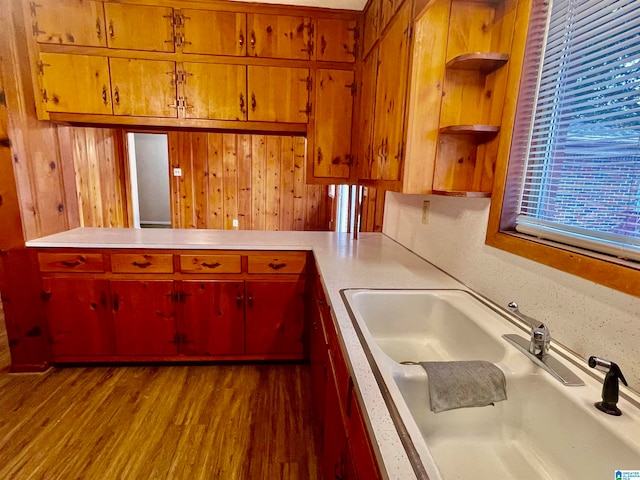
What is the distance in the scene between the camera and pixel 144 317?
2328 millimetres

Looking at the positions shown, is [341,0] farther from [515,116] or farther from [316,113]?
[515,116]

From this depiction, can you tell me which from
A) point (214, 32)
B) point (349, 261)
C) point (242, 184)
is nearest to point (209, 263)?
→ point (349, 261)

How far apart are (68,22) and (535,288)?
2887 mm

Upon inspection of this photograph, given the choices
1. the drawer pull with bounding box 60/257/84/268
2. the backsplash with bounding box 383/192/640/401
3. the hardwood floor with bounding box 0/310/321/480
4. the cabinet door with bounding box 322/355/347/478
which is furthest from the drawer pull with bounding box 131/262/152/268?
the backsplash with bounding box 383/192/640/401

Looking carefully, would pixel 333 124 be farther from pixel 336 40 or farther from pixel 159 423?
pixel 159 423

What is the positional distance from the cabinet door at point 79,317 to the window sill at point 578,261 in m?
2.38

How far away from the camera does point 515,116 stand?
1219 millimetres

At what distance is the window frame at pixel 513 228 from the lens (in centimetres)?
88

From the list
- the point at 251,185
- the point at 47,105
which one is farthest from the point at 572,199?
the point at 251,185

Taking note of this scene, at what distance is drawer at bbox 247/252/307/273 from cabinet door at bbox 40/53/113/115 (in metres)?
1.41

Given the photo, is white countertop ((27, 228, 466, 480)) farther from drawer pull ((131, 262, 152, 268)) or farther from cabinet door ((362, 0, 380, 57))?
cabinet door ((362, 0, 380, 57))

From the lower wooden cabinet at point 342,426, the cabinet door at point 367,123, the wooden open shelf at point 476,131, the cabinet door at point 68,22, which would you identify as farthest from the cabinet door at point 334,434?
the cabinet door at point 68,22

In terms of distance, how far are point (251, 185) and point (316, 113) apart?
3465 millimetres

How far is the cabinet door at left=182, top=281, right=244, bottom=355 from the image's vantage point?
2.32 m
